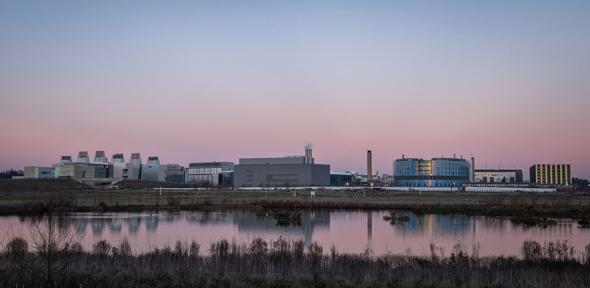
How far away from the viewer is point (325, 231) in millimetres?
43094

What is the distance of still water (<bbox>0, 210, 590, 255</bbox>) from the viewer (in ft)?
113

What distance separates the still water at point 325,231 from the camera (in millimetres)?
34312

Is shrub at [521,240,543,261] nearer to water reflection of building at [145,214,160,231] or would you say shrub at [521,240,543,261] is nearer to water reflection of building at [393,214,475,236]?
water reflection of building at [393,214,475,236]

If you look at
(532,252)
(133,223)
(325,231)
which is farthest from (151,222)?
(532,252)

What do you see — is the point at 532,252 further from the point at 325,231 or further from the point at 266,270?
the point at 325,231

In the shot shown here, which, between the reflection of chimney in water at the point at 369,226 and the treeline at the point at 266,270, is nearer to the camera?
the treeline at the point at 266,270

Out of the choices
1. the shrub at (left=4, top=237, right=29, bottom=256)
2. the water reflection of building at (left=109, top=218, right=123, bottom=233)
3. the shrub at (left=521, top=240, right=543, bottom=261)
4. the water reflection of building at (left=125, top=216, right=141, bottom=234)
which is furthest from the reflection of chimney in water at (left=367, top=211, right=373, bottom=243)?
the shrub at (left=4, top=237, right=29, bottom=256)

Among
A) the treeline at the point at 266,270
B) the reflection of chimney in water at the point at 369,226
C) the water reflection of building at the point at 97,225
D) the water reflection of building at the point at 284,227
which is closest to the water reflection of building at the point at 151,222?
the water reflection of building at the point at 97,225

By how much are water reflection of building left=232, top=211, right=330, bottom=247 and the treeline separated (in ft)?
39.6

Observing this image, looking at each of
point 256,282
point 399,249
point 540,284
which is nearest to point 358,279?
point 256,282

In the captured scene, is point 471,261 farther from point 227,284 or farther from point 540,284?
point 227,284

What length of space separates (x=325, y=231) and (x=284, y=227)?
13.2ft

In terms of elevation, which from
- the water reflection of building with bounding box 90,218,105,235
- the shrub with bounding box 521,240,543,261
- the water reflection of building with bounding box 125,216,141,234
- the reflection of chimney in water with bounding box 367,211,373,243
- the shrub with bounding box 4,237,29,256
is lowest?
the reflection of chimney in water with bounding box 367,211,373,243

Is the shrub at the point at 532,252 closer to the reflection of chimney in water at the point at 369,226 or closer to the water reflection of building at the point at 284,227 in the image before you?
the reflection of chimney in water at the point at 369,226
